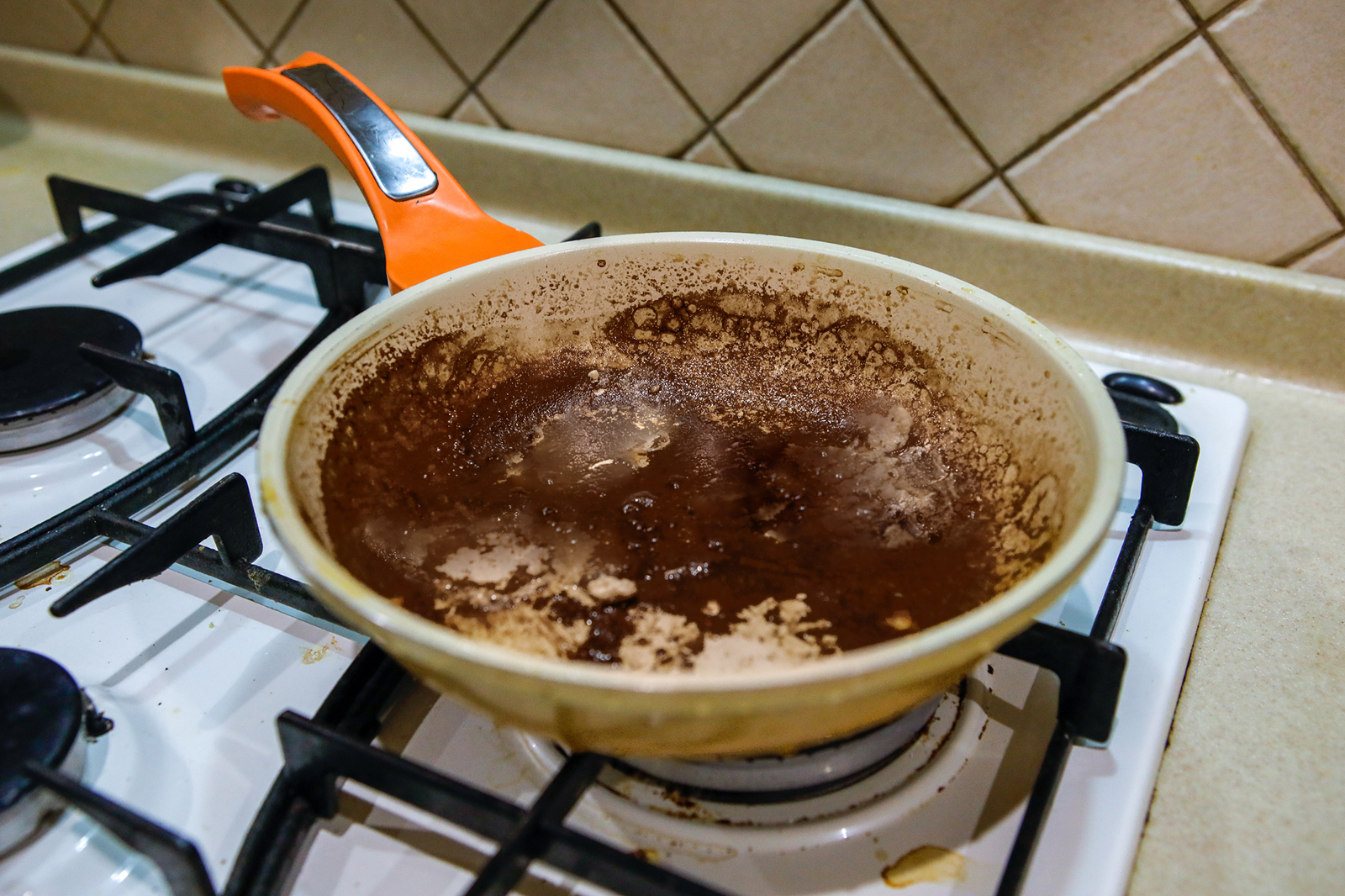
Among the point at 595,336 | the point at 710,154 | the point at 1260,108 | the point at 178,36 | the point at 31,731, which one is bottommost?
the point at 31,731

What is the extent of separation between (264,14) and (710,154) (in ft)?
1.32

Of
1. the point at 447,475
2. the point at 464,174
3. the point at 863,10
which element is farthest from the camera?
the point at 464,174

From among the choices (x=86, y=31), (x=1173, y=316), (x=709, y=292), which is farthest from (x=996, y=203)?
(x=86, y=31)

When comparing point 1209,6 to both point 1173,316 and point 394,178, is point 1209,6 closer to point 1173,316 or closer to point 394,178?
point 1173,316

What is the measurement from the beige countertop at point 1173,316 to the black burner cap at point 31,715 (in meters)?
0.36

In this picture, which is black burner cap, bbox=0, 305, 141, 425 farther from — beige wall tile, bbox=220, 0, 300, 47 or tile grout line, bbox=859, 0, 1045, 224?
tile grout line, bbox=859, 0, 1045, 224

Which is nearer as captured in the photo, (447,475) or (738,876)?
(738,876)

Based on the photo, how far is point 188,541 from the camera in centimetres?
37

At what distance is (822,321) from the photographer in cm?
45

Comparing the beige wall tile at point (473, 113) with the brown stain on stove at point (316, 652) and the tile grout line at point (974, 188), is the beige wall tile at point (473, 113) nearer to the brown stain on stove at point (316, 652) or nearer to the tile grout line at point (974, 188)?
the tile grout line at point (974, 188)

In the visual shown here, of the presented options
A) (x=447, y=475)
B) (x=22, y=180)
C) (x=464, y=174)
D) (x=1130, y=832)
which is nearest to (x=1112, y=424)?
(x=1130, y=832)

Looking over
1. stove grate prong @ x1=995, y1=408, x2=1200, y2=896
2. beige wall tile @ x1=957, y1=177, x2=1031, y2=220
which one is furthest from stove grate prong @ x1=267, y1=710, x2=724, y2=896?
beige wall tile @ x1=957, y1=177, x2=1031, y2=220

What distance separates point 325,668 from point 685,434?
7.7 inches

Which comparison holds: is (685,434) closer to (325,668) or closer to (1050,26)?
(325,668)
